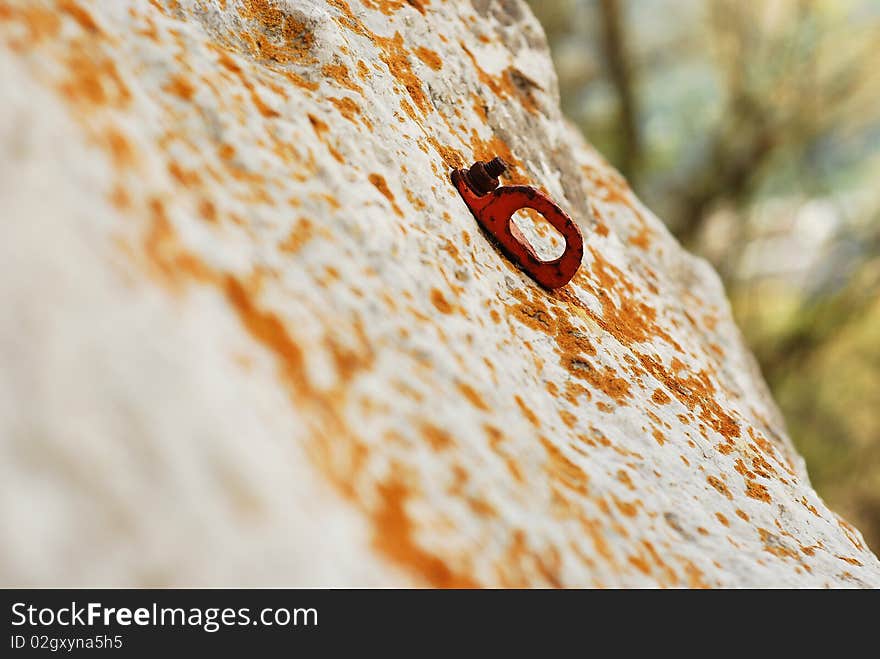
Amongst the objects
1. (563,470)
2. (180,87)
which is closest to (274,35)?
(180,87)

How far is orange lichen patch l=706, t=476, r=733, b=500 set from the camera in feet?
6.03

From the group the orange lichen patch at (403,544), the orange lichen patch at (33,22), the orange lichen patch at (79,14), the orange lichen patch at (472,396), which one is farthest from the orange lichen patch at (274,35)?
the orange lichen patch at (403,544)

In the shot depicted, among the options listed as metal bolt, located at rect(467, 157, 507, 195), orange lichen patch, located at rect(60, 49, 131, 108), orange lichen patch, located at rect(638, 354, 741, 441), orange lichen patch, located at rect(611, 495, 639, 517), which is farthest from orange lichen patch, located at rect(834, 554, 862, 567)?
orange lichen patch, located at rect(60, 49, 131, 108)

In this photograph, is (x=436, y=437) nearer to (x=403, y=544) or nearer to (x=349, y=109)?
(x=403, y=544)

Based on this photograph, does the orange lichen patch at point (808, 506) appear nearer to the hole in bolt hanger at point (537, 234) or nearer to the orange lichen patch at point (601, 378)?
the orange lichen patch at point (601, 378)

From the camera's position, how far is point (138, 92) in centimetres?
139

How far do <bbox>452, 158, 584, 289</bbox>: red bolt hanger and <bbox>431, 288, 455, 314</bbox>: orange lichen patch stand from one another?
0.51m

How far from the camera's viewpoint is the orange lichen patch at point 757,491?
6.23 ft

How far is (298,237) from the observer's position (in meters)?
1.46

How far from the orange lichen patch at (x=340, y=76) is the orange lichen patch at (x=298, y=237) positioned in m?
0.67

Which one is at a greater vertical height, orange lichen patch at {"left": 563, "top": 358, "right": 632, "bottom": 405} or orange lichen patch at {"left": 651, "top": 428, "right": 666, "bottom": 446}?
orange lichen patch at {"left": 563, "top": 358, "right": 632, "bottom": 405}

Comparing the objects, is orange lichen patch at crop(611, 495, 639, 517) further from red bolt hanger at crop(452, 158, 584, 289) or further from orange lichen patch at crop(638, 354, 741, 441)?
red bolt hanger at crop(452, 158, 584, 289)

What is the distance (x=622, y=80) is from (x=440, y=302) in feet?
30.4
